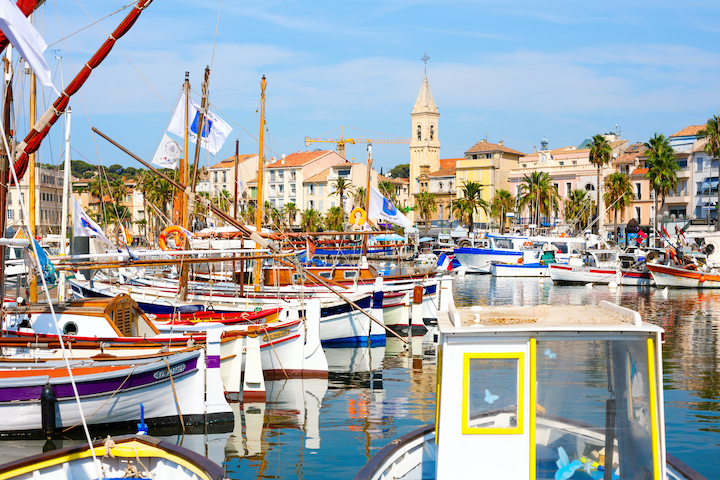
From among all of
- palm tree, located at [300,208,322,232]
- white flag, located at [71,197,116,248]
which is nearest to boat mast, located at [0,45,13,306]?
white flag, located at [71,197,116,248]

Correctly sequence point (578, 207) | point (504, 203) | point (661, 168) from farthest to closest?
point (504, 203)
point (578, 207)
point (661, 168)

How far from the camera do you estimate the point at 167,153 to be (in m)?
30.2

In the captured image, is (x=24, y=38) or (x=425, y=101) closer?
(x=24, y=38)

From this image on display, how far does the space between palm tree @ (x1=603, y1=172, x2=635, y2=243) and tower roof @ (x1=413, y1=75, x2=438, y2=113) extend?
67497 millimetres

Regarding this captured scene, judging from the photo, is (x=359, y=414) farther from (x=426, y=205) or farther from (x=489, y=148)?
(x=489, y=148)

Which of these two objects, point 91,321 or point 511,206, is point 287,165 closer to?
point 511,206

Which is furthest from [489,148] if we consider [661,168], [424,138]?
[661,168]

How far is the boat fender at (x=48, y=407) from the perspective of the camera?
1344 cm

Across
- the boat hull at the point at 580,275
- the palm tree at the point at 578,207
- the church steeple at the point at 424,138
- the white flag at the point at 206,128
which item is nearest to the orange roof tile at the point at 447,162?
the church steeple at the point at 424,138

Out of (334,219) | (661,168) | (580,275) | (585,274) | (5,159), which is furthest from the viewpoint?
(334,219)

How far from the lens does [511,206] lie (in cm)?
11025

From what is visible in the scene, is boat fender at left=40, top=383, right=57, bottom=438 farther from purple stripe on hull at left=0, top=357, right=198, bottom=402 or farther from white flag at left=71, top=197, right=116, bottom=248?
white flag at left=71, top=197, right=116, bottom=248

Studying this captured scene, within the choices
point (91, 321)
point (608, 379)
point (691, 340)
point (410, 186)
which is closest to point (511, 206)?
point (410, 186)

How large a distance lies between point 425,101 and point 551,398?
154 metres
